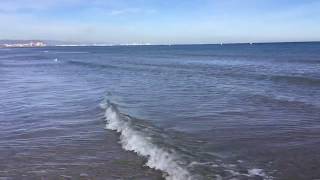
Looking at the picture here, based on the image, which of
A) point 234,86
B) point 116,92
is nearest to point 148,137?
point 116,92

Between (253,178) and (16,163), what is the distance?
563cm

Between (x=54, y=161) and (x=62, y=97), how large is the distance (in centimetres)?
1302

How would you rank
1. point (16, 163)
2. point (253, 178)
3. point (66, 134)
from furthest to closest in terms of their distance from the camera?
point (66, 134) → point (16, 163) → point (253, 178)

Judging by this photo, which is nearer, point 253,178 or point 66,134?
point 253,178

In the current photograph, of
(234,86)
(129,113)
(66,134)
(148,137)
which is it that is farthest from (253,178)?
(234,86)

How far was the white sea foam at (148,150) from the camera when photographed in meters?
9.62

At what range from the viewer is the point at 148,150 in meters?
11.6

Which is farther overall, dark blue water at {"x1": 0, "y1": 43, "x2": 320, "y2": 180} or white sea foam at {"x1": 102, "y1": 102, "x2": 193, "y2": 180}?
dark blue water at {"x1": 0, "y1": 43, "x2": 320, "y2": 180}

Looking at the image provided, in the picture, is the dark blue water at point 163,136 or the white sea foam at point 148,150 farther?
the dark blue water at point 163,136

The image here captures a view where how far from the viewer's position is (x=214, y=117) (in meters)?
16.5

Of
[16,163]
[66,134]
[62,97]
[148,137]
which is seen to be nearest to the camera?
[16,163]

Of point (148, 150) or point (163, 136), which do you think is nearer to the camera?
point (148, 150)

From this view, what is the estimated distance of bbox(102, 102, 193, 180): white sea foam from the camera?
379 inches

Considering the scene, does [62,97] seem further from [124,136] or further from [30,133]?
[124,136]
